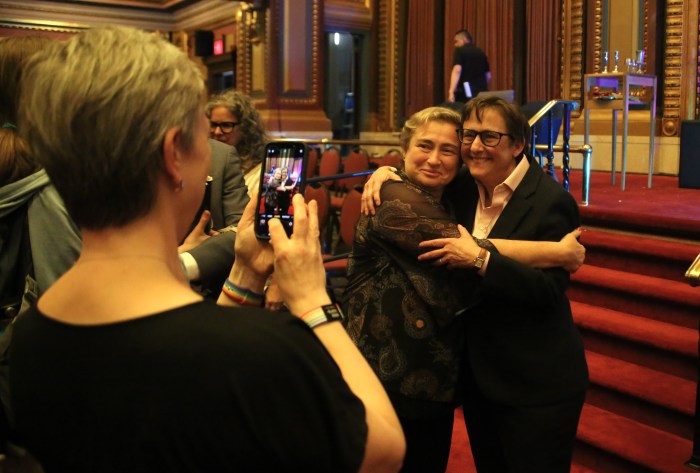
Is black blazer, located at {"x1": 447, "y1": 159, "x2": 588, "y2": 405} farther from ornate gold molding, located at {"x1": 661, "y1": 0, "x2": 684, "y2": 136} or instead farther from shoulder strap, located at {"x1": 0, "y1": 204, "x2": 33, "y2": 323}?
ornate gold molding, located at {"x1": 661, "y1": 0, "x2": 684, "y2": 136}

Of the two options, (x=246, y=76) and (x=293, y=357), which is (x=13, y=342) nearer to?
(x=293, y=357)

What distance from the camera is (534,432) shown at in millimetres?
1861

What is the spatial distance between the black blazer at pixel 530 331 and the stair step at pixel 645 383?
4.19 feet

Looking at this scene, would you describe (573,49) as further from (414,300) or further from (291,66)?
(414,300)

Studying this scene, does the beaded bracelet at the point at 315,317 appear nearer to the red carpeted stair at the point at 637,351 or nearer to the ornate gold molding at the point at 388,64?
the red carpeted stair at the point at 637,351

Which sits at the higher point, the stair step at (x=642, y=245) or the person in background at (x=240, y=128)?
the person in background at (x=240, y=128)

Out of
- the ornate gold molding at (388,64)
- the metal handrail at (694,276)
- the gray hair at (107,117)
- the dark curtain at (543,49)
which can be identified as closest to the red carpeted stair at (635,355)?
the metal handrail at (694,276)

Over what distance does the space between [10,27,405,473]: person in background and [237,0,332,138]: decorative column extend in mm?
9220

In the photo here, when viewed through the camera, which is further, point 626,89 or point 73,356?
point 626,89

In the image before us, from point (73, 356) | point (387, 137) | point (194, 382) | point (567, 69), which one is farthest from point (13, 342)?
point (387, 137)

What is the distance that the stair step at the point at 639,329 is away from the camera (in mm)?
3229

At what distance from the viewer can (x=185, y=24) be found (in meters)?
13.7

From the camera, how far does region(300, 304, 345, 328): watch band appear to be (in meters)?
0.94

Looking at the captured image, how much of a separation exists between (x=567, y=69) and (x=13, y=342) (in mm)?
8466
